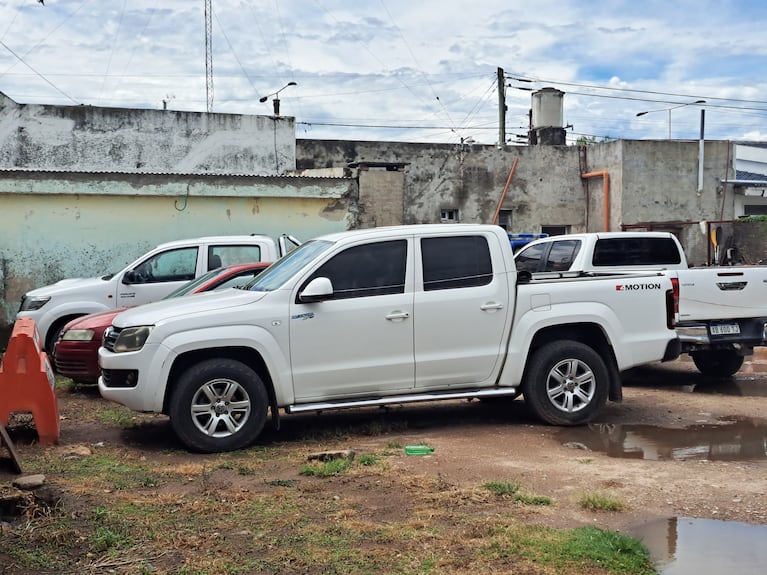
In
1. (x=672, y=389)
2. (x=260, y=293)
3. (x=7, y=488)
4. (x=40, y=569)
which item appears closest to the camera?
(x=40, y=569)

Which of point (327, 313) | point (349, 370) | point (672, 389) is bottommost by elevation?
point (672, 389)

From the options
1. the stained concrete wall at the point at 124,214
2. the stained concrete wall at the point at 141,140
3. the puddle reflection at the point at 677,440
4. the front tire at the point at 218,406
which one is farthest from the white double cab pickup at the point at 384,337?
the stained concrete wall at the point at 141,140

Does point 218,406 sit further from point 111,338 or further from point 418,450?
point 418,450

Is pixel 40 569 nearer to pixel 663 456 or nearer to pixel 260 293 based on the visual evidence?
pixel 260 293

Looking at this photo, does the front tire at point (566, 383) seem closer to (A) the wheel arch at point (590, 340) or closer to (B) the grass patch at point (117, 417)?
(A) the wheel arch at point (590, 340)

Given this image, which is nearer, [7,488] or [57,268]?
[7,488]

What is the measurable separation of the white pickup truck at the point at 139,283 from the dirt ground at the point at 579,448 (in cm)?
183

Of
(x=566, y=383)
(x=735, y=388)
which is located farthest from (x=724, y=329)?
(x=566, y=383)

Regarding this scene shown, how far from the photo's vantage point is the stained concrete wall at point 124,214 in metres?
15.8

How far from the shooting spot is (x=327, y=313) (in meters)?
7.84

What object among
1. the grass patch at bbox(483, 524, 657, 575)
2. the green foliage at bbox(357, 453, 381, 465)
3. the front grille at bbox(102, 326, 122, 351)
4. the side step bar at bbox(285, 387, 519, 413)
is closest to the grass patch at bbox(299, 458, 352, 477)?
the green foliage at bbox(357, 453, 381, 465)

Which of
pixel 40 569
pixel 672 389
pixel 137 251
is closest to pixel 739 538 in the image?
pixel 40 569

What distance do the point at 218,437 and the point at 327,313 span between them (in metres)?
1.43

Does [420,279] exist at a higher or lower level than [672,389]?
higher
